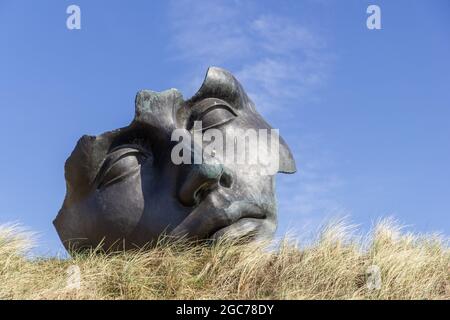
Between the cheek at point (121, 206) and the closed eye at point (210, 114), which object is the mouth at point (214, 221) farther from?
the closed eye at point (210, 114)

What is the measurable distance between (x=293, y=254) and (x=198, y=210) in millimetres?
861

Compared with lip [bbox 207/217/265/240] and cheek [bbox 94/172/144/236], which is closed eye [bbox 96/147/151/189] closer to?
cheek [bbox 94/172/144/236]

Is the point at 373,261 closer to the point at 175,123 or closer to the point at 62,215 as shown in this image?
the point at 175,123

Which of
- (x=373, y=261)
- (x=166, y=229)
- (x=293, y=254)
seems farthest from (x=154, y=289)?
(x=373, y=261)

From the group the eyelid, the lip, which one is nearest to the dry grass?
the lip

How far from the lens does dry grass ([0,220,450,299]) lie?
5699 mm

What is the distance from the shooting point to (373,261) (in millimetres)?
6164

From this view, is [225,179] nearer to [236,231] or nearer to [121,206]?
[236,231]

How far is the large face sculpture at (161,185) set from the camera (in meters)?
6.28

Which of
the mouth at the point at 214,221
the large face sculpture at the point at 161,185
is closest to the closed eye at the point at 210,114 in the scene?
the large face sculpture at the point at 161,185

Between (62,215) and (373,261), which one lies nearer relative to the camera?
(373,261)
